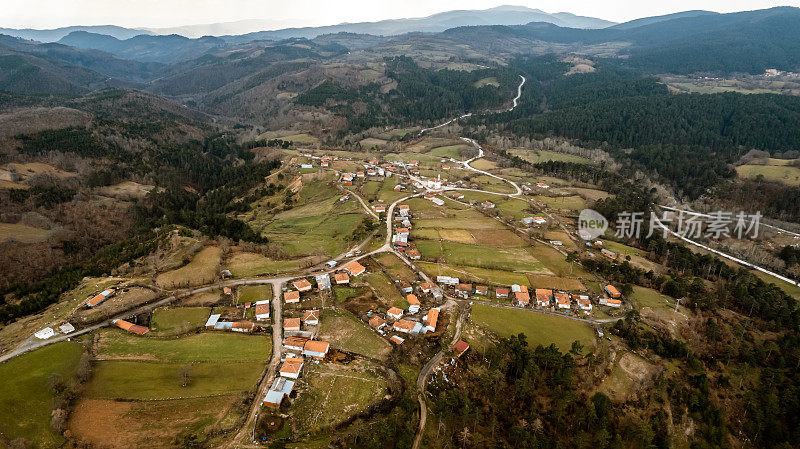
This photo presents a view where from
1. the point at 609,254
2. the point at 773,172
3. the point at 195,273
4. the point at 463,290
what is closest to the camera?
the point at 463,290

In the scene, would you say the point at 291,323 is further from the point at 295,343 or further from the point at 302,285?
the point at 302,285

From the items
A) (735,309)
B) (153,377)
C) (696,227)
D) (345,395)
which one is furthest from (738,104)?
(153,377)

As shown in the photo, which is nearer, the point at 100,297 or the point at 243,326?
the point at 243,326

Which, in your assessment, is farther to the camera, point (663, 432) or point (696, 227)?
point (696, 227)

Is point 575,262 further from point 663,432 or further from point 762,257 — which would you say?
point 762,257

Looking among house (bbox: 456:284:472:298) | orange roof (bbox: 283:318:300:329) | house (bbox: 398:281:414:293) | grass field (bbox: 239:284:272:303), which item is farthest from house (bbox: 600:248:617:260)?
grass field (bbox: 239:284:272:303)

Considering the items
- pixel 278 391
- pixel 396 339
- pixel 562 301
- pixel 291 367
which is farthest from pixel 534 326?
pixel 278 391

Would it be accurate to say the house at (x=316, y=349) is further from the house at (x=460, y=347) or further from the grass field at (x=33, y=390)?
the grass field at (x=33, y=390)
